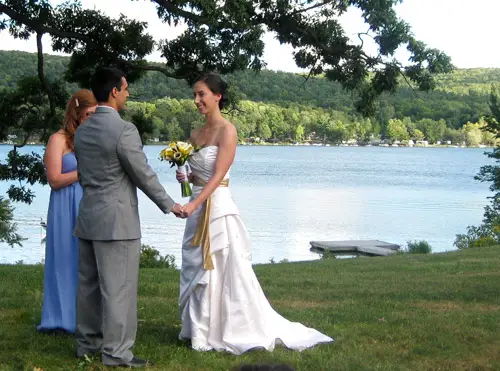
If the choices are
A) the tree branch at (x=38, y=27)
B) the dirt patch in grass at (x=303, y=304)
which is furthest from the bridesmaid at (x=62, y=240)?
the tree branch at (x=38, y=27)

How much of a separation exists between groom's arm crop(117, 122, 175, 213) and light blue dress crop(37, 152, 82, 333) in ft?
5.03

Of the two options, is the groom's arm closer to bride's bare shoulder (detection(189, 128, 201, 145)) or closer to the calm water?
bride's bare shoulder (detection(189, 128, 201, 145))

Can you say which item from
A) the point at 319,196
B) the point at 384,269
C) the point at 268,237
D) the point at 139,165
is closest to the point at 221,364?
the point at 139,165

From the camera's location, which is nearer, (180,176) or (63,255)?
(180,176)

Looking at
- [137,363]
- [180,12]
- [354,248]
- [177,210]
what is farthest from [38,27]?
[354,248]

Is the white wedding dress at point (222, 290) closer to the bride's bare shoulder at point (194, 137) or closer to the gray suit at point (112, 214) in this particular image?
the bride's bare shoulder at point (194, 137)

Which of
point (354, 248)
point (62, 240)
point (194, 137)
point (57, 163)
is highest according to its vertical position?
point (194, 137)

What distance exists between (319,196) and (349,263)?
162ft

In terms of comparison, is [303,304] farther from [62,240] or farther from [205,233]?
[62,240]

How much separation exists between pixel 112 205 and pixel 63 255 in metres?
1.60

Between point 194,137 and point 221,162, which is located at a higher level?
point 194,137

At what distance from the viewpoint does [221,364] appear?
20.7ft

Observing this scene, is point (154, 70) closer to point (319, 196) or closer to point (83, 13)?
point (83, 13)

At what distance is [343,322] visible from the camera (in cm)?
809
